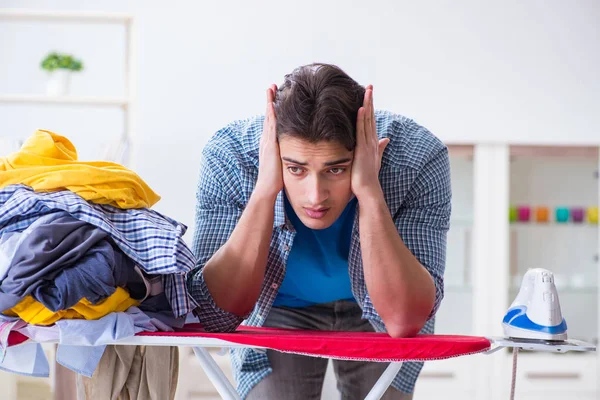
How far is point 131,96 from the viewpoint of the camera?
364 centimetres

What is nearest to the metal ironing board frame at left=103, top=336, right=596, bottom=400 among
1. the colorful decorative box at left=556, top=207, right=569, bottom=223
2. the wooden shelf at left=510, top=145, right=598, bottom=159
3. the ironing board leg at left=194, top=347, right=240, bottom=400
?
the ironing board leg at left=194, top=347, right=240, bottom=400

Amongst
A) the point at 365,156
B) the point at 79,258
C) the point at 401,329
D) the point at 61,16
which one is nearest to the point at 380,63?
the point at 61,16

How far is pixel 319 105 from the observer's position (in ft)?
5.05

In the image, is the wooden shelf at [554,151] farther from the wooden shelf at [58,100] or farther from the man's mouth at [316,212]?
the man's mouth at [316,212]

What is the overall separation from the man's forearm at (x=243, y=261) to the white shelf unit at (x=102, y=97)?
188cm

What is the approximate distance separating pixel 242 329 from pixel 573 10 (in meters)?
2.91

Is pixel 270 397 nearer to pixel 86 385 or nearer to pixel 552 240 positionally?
pixel 86 385

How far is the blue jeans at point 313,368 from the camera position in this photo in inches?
72.1

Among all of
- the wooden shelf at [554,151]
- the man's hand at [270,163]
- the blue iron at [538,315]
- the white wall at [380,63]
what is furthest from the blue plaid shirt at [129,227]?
the wooden shelf at [554,151]

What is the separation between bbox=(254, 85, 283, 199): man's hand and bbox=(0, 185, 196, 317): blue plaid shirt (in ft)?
0.70

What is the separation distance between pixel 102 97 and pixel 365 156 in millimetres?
2298

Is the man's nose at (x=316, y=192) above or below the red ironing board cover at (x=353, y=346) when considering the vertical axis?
above

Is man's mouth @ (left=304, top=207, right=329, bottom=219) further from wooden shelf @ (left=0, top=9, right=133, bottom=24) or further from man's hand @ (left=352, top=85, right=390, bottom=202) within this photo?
wooden shelf @ (left=0, top=9, right=133, bottom=24)

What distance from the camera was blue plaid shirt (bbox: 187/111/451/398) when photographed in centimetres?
168
